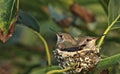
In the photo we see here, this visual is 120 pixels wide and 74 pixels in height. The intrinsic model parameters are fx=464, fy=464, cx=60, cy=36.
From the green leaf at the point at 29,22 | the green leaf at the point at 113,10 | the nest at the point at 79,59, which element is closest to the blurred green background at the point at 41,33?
the green leaf at the point at 29,22

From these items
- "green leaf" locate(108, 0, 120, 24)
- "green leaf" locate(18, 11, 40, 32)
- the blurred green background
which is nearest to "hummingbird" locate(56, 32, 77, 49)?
"green leaf" locate(108, 0, 120, 24)

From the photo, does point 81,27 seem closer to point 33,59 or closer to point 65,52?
point 33,59

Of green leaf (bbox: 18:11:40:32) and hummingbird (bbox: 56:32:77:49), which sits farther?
green leaf (bbox: 18:11:40:32)

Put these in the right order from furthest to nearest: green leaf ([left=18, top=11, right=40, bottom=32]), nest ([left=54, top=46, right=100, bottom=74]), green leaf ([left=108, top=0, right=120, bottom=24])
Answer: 1. green leaf ([left=18, top=11, right=40, bottom=32])
2. green leaf ([left=108, top=0, right=120, bottom=24])
3. nest ([left=54, top=46, right=100, bottom=74])

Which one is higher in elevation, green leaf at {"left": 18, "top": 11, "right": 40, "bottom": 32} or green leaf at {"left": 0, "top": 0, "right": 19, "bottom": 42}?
green leaf at {"left": 0, "top": 0, "right": 19, "bottom": 42}

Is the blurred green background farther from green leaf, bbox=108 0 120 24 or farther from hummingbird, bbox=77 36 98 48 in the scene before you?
hummingbird, bbox=77 36 98 48

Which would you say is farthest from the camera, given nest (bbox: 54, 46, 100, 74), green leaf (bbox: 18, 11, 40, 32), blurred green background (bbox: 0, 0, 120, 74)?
blurred green background (bbox: 0, 0, 120, 74)
